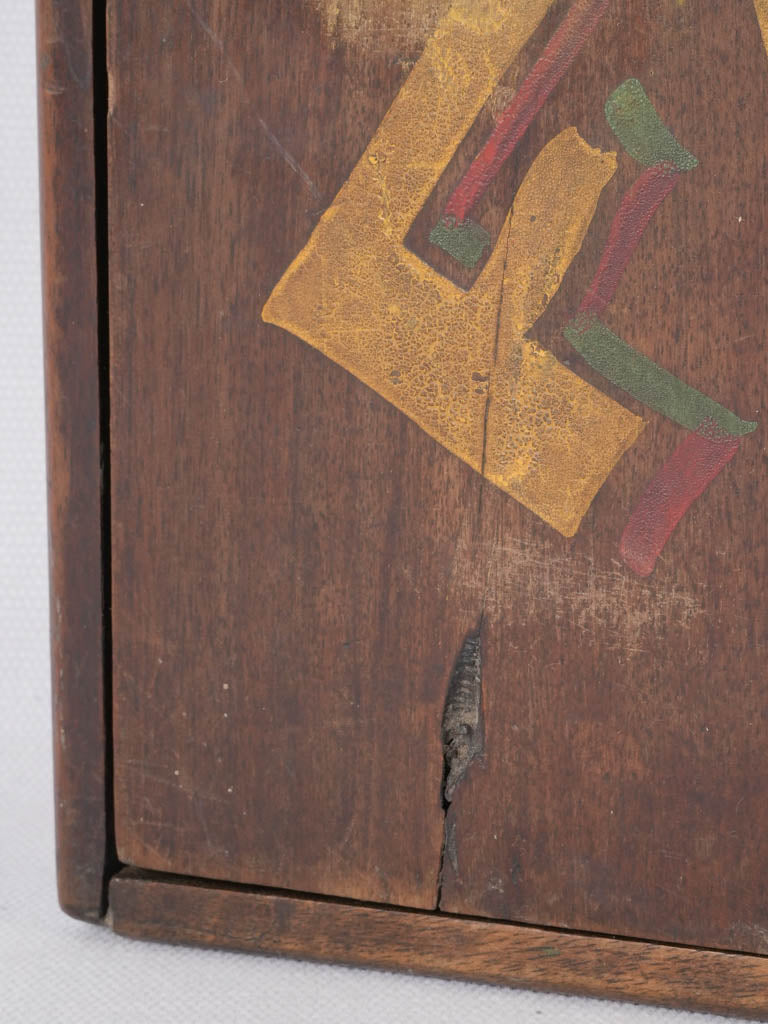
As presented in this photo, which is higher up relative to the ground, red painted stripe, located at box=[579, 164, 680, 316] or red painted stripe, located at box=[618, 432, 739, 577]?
red painted stripe, located at box=[579, 164, 680, 316]

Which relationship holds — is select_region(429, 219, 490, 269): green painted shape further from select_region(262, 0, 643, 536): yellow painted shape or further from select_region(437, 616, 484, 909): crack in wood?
select_region(437, 616, 484, 909): crack in wood

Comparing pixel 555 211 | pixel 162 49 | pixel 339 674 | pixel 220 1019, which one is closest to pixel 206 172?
pixel 162 49

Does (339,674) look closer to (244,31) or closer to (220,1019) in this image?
(220,1019)

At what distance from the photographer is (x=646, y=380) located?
66 cm

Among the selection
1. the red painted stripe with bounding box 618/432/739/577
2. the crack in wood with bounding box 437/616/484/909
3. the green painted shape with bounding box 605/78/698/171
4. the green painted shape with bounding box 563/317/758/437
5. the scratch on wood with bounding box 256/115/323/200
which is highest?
the green painted shape with bounding box 605/78/698/171

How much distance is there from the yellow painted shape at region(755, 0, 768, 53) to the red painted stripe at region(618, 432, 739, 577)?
8.1 inches

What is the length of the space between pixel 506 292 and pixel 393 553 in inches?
6.3

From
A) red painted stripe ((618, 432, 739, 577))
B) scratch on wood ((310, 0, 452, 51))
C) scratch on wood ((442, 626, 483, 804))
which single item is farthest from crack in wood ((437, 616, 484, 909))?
scratch on wood ((310, 0, 452, 51))

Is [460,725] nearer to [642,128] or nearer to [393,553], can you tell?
[393,553]

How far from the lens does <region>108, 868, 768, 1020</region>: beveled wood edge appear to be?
28.1 inches

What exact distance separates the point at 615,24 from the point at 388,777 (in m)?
0.44

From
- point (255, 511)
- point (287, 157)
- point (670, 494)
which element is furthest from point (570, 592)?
point (287, 157)

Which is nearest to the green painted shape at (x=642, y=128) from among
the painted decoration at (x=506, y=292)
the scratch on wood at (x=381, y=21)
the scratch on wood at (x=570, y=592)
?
the painted decoration at (x=506, y=292)

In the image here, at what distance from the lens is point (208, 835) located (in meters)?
0.75
